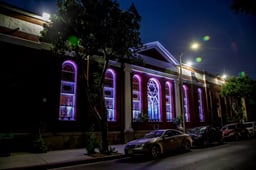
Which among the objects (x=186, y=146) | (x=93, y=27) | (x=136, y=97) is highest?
(x=93, y=27)

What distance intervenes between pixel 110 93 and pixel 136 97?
10.1 feet

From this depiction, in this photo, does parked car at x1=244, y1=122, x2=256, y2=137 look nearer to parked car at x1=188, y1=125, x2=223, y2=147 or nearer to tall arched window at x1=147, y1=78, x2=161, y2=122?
parked car at x1=188, y1=125, x2=223, y2=147

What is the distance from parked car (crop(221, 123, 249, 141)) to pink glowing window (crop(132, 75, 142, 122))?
7.99 m

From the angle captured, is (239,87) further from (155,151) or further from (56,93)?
(56,93)

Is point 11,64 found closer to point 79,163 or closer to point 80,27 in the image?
point 80,27

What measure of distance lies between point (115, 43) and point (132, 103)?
782 centimetres

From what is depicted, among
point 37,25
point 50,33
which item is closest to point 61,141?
point 50,33

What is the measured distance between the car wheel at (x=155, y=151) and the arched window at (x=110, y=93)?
6.83 meters

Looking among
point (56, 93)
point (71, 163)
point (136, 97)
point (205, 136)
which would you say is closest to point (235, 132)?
point (205, 136)

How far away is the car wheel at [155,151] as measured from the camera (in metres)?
9.03

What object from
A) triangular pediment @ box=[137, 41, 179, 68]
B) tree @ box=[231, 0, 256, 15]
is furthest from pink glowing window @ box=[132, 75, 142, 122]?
tree @ box=[231, 0, 256, 15]

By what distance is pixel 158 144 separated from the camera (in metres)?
9.50

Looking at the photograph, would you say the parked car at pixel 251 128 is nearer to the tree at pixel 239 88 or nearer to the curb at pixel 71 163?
the tree at pixel 239 88

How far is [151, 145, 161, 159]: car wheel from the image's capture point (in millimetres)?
9027
